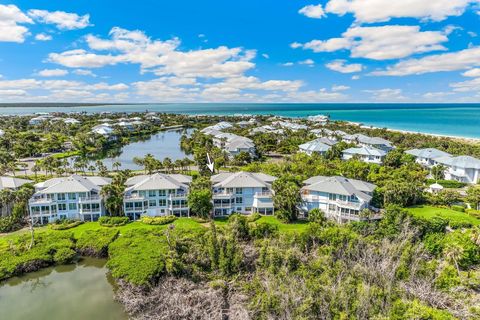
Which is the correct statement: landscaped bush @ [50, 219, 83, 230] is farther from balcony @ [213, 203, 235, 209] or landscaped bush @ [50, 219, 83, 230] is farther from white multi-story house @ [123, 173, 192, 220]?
balcony @ [213, 203, 235, 209]

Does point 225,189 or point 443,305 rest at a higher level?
point 225,189

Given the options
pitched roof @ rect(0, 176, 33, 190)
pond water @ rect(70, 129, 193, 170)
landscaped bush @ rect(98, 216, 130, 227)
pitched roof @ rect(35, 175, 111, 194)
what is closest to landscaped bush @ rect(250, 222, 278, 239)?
landscaped bush @ rect(98, 216, 130, 227)

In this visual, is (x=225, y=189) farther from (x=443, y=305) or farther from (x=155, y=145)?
(x=155, y=145)

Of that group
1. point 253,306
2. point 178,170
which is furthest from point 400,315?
point 178,170

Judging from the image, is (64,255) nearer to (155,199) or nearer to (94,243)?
(94,243)

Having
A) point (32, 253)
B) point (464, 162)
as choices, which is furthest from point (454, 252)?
point (464, 162)

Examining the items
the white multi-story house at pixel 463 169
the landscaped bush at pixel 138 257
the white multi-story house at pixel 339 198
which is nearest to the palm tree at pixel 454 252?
the white multi-story house at pixel 339 198

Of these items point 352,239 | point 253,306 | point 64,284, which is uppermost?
point 352,239
